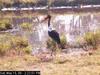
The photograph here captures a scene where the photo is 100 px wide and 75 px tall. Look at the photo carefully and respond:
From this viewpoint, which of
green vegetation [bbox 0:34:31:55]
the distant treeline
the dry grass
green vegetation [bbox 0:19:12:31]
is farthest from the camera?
the distant treeline

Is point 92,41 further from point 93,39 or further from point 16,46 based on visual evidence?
point 16,46

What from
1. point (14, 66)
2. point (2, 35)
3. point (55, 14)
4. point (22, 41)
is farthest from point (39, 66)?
point (55, 14)

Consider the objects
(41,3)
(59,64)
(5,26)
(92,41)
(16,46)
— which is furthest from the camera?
(41,3)

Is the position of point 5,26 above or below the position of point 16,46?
above

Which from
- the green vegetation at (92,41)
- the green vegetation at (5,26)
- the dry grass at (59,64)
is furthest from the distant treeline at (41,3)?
the dry grass at (59,64)

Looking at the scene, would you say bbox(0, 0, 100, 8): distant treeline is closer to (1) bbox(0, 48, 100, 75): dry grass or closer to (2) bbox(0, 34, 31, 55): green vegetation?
(2) bbox(0, 34, 31, 55): green vegetation

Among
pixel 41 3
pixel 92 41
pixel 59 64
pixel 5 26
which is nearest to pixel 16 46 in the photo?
pixel 92 41

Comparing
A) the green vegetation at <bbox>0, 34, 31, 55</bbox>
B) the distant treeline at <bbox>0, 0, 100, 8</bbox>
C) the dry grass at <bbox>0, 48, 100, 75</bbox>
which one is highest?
the distant treeline at <bbox>0, 0, 100, 8</bbox>

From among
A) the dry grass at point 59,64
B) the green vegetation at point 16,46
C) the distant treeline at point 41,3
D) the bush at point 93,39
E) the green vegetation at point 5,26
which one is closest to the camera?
the dry grass at point 59,64

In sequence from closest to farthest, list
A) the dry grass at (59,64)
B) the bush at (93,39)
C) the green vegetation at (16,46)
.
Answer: the dry grass at (59,64) → the green vegetation at (16,46) → the bush at (93,39)

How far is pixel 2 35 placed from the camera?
60.5 ft

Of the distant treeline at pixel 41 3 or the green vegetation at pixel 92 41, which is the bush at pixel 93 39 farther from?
the distant treeline at pixel 41 3

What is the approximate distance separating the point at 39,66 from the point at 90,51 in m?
2.53

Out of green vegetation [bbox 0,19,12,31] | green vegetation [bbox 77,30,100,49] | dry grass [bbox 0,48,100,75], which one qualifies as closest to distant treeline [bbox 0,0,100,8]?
green vegetation [bbox 0,19,12,31]
